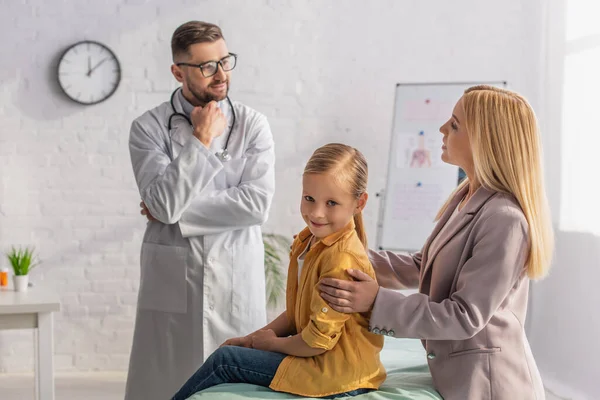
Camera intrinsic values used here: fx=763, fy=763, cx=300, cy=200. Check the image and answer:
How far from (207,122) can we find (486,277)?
1.21 metres

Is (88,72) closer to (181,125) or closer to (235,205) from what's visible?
(181,125)

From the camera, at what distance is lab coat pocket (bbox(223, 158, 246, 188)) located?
102 inches

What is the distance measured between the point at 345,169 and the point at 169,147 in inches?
40.4

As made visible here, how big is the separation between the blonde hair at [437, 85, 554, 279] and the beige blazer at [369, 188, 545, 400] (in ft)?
0.09

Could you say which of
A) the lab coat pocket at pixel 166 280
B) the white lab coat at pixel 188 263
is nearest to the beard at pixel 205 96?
the white lab coat at pixel 188 263

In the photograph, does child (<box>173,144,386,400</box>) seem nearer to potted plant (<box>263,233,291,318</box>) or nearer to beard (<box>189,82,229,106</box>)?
beard (<box>189,82,229,106</box>)

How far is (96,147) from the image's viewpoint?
4.64 m

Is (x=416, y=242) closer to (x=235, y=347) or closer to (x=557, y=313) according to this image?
(x=557, y=313)

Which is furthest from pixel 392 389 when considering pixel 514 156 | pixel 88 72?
pixel 88 72

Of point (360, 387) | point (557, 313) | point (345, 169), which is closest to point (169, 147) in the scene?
point (345, 169)

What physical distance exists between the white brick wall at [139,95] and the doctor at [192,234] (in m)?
2.20

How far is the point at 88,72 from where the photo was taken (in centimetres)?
461

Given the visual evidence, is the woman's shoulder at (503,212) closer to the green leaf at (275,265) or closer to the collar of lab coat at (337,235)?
the collar of lab coat at (337,235)

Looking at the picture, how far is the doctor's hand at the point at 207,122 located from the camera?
2.47 meters
